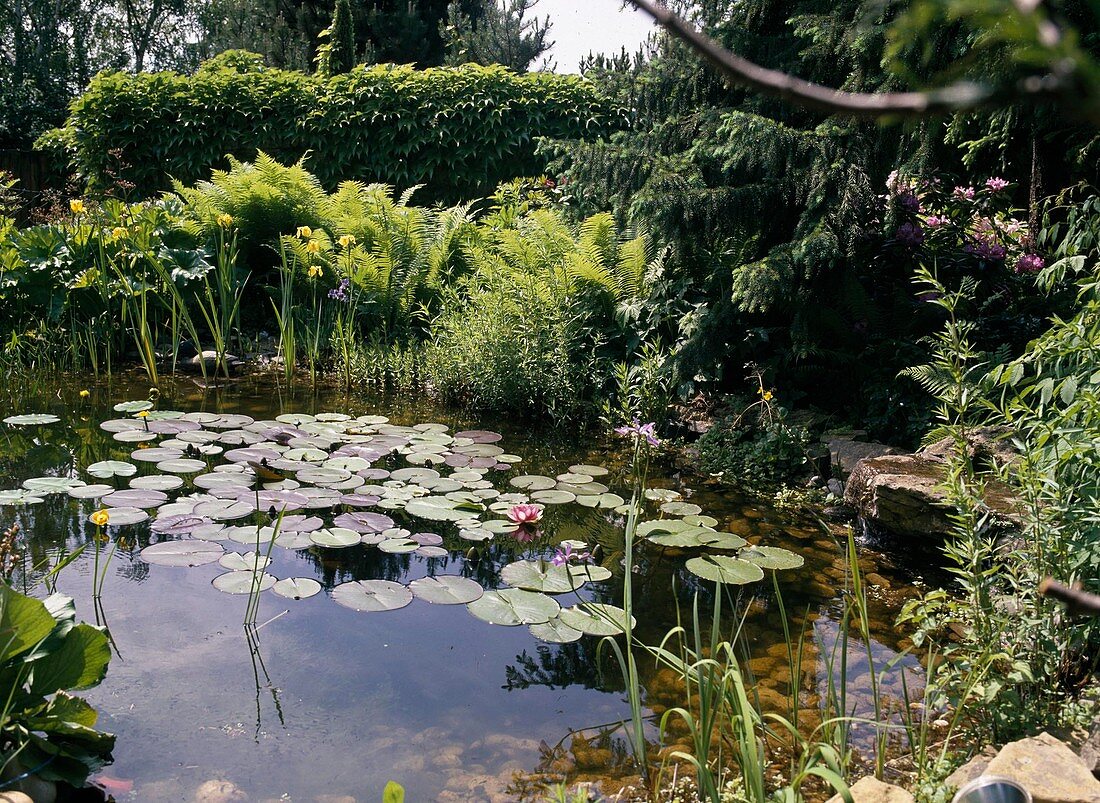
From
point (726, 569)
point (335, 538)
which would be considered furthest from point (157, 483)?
point (726, 569)

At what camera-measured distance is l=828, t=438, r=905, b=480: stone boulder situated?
12.3 ft

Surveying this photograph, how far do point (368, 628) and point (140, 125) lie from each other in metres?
8.19

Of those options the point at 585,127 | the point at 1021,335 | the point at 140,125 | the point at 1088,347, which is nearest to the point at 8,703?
the point at 1088,347

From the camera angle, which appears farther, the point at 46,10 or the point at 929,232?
the point at 46,10

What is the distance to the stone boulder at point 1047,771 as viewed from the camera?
1.48 m

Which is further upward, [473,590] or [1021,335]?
[1021,335]

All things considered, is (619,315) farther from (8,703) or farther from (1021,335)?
(8,703)

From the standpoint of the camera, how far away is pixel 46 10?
1878 centimetres

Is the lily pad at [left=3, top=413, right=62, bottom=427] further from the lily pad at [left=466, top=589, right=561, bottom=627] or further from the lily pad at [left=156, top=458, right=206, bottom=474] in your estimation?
the lily pad at [left=466, top=589, right=561, bottom=627]

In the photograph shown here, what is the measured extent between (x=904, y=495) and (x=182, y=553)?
2.60 m

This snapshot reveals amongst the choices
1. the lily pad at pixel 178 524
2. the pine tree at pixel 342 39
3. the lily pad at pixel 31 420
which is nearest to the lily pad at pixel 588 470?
the lily pad at pixel 178 524

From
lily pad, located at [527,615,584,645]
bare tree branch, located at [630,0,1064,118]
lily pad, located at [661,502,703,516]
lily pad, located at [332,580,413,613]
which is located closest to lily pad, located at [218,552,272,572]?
lily pad, located at [332,580,413,613]

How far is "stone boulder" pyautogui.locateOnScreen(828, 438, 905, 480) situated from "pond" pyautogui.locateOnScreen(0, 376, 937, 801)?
0.40 metres

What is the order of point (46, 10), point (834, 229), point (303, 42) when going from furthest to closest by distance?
1. point (46, 10)
2. point (303, 42)
3. point (834, 229)
